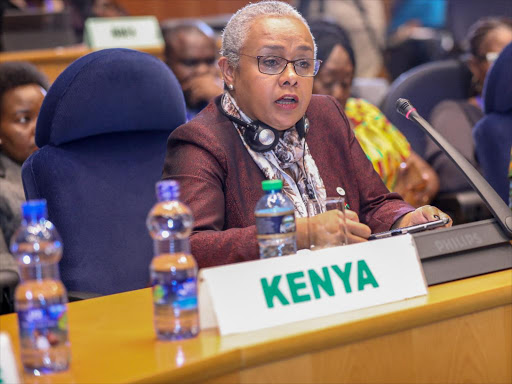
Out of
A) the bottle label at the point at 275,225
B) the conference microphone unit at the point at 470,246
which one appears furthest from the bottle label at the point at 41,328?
the conference microphone unit at the point at 470,246

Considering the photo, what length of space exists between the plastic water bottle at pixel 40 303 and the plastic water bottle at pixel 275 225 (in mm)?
370

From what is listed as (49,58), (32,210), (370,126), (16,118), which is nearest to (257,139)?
(32,210)

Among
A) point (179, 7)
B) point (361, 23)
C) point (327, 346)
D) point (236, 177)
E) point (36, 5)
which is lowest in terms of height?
point (327, 346)

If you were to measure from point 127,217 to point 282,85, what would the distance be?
21.5 inches

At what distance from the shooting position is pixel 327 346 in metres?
1.13

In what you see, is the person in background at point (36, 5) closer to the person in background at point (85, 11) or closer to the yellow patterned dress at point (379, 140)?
the person in background at point (85, 11)

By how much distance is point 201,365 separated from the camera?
101cm

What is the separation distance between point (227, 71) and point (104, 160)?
16.0 inches

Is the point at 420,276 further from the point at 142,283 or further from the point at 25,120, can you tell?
the point at 25,120

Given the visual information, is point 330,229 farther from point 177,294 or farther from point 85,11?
point 85,11

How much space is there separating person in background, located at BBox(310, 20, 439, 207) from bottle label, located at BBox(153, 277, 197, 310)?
66.7 inches

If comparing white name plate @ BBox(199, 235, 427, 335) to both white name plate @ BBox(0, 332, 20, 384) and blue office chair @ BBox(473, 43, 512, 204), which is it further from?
blue office chair @ BBox(473, 43, 512, 204)

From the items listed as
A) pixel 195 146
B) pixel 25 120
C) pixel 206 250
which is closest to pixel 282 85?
pixel 195 146

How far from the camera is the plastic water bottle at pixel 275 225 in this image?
1308 millimetres
